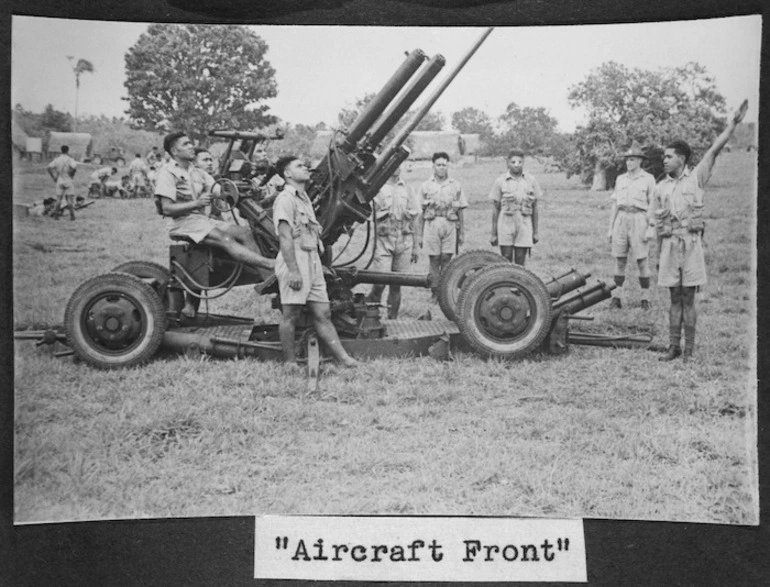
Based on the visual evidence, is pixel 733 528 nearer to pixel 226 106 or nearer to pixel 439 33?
pixel 439 33

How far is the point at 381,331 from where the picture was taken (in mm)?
3566

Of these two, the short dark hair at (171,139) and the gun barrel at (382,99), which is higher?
the gun barrel at (382,99)

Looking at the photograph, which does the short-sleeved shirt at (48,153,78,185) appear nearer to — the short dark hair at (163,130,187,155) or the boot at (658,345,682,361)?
the short dark hair at (163,130,187,155)

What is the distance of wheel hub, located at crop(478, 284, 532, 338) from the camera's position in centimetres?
351

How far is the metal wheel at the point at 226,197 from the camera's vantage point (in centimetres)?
343

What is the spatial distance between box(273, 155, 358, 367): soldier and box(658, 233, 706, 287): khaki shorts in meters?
1.33

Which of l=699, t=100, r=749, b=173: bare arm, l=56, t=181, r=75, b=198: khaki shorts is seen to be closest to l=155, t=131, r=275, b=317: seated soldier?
l=56, t=181, r=75, b=198: khaki shorts

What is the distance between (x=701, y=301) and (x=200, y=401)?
79.2 inches

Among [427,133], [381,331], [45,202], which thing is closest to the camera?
[45,202]

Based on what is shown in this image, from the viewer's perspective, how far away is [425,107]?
3195 millimetres

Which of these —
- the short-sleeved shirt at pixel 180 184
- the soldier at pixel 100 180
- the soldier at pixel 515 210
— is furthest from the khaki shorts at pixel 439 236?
the soldier at pixel 100 180

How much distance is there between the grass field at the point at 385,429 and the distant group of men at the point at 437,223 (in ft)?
0.25

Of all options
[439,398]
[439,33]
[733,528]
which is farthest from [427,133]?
[733,528]
